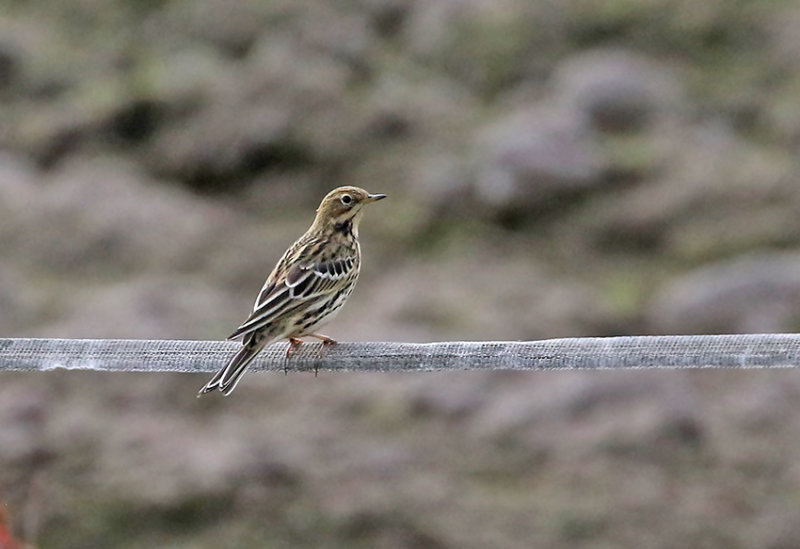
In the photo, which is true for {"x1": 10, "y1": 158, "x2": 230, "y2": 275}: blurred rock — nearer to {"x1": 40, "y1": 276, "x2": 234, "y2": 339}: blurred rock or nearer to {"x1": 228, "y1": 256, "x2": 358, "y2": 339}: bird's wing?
{"x1": 40, "y1": 276, "x2": 234, "y2": 339}: blurred rock

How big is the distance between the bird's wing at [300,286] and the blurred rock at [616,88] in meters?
8.62

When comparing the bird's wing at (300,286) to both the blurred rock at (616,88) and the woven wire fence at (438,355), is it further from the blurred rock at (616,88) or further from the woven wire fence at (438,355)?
the blurred rock at (616,88)

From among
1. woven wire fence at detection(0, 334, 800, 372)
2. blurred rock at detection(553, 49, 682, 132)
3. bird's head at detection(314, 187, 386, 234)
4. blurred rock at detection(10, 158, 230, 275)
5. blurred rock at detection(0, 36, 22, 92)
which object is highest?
blurred rock at detection(0, 36, 22, 92)

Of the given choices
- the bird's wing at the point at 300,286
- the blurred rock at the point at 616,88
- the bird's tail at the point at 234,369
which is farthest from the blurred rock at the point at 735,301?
the bird's tail at the point at 234,369

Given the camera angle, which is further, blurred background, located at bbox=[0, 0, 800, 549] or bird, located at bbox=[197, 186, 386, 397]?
blurred background, located at bbox=[0, 0, 800, 549]

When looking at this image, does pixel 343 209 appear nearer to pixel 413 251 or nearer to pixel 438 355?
pixel 438 355

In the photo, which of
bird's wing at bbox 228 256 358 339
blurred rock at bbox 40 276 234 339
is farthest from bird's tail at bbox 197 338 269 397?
blurred rock at bbox 40 276 234 339

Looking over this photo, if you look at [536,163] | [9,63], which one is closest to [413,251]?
[536,163]

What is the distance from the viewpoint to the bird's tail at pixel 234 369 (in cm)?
608

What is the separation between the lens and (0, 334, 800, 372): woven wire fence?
18.5 ft

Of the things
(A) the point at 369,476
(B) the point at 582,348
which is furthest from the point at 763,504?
(B) the point at 582,348

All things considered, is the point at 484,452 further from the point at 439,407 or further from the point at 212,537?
the point at 212,537

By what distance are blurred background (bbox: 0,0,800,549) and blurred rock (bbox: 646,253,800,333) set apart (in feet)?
0.11

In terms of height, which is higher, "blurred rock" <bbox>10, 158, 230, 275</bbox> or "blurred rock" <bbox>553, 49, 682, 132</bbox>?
"blurred rock" <bbox>553, 49, 682, 132</bbox>
